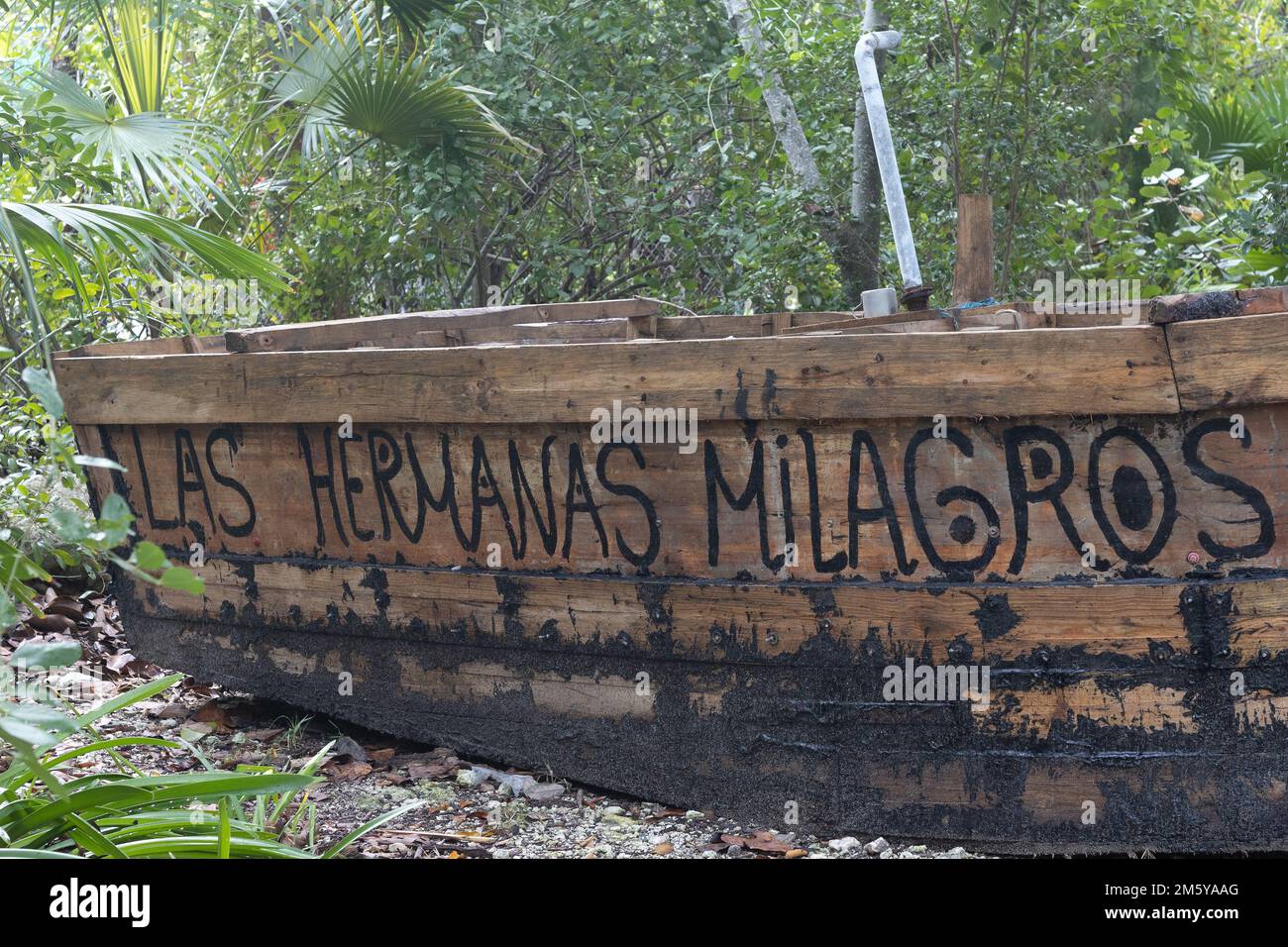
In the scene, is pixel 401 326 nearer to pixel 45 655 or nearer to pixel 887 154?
pixel 887 154

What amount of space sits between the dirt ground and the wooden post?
2.15 metres

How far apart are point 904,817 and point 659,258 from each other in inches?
224

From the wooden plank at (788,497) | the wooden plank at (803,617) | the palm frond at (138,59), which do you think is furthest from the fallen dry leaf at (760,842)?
the palm frond at (138,59)

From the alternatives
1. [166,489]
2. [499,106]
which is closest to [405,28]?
[499,106]

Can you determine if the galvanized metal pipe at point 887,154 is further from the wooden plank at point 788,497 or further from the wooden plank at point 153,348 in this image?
the wooden plank at point 153,348

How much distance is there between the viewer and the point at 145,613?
4301mm

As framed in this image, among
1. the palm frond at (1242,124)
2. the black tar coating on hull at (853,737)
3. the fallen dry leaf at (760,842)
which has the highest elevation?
the palm frond at (1242,124)

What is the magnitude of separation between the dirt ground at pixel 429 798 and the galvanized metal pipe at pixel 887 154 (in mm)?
1828

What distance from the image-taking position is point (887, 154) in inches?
156

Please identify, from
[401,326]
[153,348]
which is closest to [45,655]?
[153,348]

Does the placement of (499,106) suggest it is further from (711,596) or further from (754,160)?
(711,596)

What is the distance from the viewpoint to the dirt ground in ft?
9.91

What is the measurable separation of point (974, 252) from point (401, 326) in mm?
2311

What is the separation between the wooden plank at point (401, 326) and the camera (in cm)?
465
